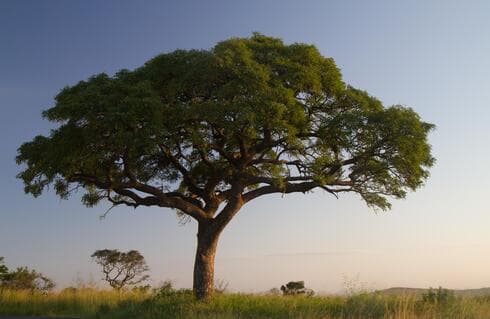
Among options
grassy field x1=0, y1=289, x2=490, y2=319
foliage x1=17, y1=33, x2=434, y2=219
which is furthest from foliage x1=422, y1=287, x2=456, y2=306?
foliage x1=17, y1=33, x2=434, y2=219

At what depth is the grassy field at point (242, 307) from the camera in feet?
50.5

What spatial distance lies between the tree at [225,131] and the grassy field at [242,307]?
95.5 inches

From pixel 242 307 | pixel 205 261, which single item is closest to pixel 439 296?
pixel 242 307

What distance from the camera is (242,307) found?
57.1ft

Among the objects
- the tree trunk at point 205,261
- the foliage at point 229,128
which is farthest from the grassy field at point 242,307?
the foliage at point 229,128

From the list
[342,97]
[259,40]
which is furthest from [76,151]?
[342,97]

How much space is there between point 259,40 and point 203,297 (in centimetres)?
979

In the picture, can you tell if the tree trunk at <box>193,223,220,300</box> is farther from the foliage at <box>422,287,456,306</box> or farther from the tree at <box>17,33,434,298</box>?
the foliage at <box>422,287,456,306</box>

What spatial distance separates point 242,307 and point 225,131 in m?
6.34

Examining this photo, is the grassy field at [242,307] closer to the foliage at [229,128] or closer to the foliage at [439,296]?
the foliage at [439,296]

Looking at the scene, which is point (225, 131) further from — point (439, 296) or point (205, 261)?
point (439, 296)

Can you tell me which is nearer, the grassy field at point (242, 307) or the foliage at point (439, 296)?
the grassy field at point (242, 307)

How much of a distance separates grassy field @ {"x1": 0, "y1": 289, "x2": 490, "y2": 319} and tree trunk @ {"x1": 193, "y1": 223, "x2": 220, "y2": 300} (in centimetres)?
70

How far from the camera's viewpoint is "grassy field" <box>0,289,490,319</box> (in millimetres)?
15391
